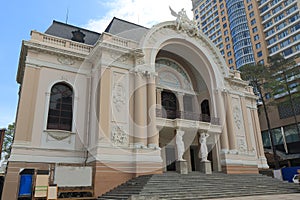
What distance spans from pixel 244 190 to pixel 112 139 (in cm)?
706

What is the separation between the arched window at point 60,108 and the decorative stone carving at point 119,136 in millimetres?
2910

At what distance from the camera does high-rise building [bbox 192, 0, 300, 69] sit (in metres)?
43.3

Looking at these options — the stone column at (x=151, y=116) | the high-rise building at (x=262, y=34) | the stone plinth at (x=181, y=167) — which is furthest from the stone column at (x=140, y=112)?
the high-rise building at (x=262, y=34)

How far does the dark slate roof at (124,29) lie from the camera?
17.1 metres

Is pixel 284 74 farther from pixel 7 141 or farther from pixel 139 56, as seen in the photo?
pixel 7 141

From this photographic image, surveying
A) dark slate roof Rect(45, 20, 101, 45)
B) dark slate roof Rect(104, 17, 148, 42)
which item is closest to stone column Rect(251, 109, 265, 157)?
dark slate roof Rect(104, 17, 148, 42)

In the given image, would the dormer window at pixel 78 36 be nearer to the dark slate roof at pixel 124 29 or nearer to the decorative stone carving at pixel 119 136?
the dark slate roof at pixel 124 29

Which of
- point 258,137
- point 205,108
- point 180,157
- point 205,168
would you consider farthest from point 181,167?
point 258,137

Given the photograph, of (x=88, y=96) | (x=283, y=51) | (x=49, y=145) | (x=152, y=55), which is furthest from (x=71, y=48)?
(x=283, y=51)

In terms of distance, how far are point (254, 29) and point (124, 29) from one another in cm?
4044

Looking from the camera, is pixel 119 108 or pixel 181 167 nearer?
pixel 181 167

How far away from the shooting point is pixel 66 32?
1714cm

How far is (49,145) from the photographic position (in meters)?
12.9

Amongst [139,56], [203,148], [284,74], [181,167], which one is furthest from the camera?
[284,74]
